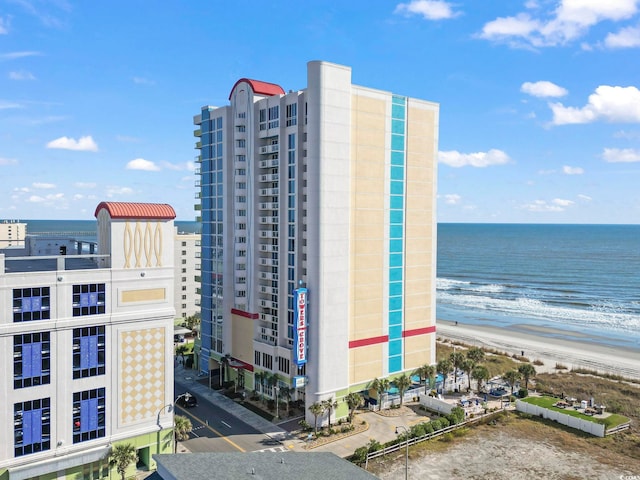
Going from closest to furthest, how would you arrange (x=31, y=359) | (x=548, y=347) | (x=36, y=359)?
(x=31, y=359)
(x=36, y=359)
(x=548, y=347)

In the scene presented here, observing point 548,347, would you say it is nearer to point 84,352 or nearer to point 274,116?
point 274,116

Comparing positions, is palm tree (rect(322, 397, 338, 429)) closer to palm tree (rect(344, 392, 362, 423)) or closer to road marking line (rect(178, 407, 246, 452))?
palm tree (rect(344, 392, 362, 423))

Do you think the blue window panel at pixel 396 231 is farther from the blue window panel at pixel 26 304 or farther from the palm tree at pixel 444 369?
the blue window panel at pixel 26 304

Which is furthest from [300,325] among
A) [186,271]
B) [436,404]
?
[186,271]

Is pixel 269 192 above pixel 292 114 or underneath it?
underneath

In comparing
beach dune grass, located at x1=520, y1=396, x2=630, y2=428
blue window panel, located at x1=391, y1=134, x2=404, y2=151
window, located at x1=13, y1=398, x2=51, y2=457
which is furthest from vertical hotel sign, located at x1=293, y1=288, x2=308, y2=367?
beach dune grass, located at x1=520, y1=396, x2=630, y2=428

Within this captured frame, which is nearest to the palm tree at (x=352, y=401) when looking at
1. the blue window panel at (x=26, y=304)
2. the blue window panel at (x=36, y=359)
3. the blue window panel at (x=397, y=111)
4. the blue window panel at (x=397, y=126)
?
the blue window panel at (x=36, y=359)

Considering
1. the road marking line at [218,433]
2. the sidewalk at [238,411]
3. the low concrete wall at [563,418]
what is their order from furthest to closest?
the low concrete wall at [563,418] < the sidewalk at [238,411] < the road marking line at [218,433]

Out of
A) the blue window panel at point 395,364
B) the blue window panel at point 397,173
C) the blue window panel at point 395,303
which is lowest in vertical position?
the blue window panel at point 395,364
